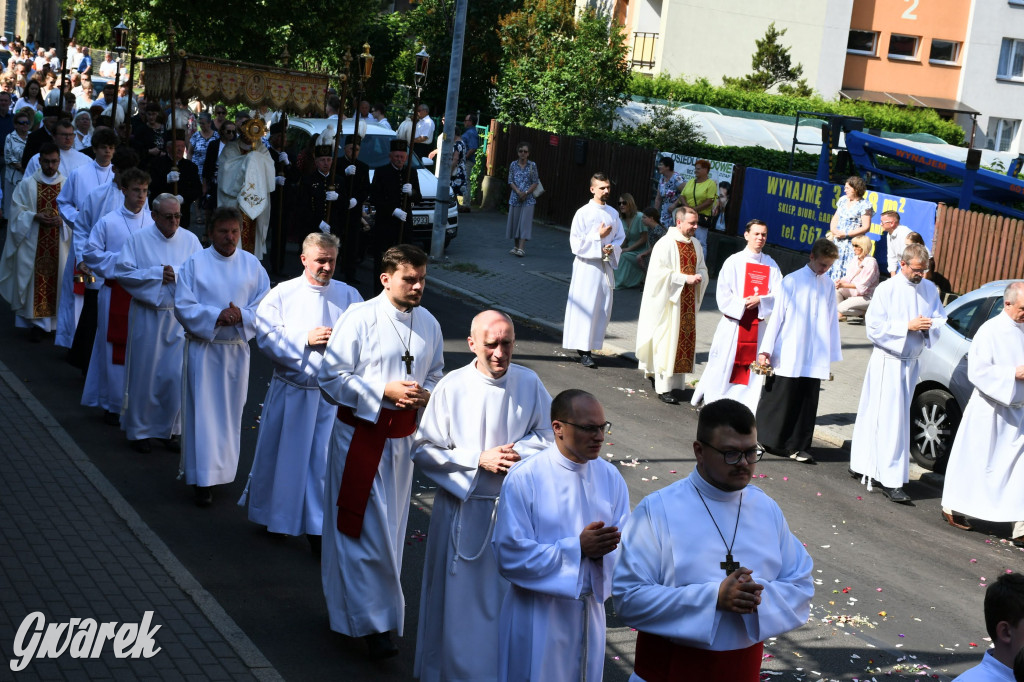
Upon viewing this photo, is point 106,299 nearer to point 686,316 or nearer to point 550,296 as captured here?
point 686,316

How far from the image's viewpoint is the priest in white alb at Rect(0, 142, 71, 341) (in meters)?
12.9

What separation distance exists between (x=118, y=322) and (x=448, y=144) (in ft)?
32.7

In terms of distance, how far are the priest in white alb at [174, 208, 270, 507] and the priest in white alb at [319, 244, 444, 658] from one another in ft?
6.96

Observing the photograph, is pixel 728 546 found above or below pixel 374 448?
above

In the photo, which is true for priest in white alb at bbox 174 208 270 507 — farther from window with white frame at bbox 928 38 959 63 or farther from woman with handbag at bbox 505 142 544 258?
window with white frame at bbox 928 38 959 63

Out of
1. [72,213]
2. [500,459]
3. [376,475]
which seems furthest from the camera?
[72,213]

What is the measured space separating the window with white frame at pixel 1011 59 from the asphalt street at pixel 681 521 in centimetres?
4399

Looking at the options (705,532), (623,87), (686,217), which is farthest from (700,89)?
(705,532)

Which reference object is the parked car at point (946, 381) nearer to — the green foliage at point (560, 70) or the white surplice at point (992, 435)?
Result: the white surplice at point (992, 435)

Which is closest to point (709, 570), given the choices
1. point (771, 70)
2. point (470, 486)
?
point (470, 486)

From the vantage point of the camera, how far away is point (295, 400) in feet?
25.7

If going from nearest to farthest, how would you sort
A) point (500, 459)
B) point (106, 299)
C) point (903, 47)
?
point (500, 459), point (106, 299), point (903, 47)

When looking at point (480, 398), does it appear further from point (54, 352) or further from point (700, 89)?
point (700, 89)

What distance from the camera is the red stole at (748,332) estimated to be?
12039 mm
